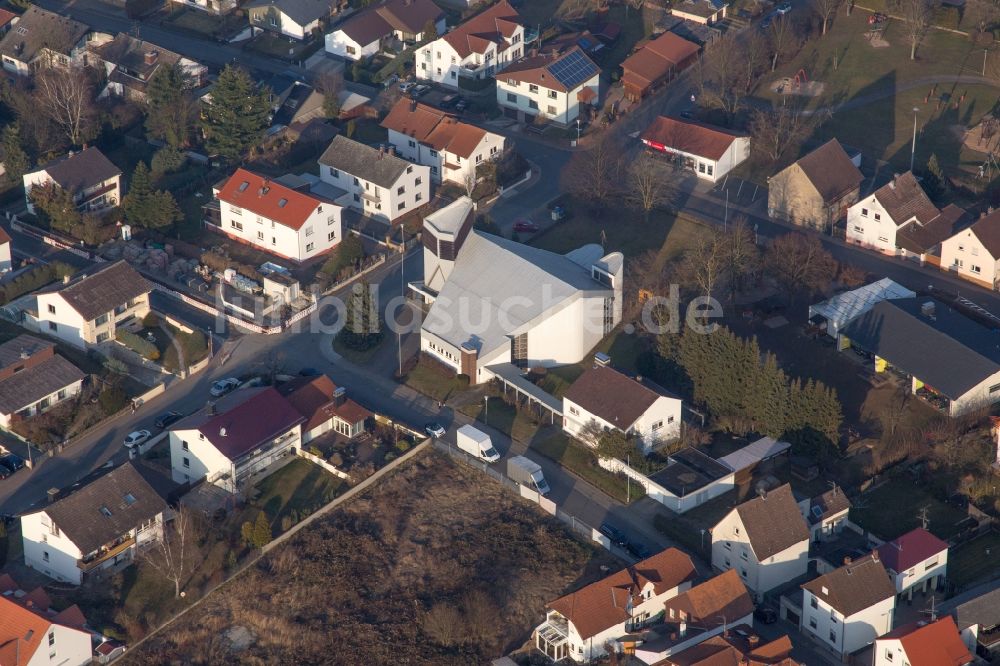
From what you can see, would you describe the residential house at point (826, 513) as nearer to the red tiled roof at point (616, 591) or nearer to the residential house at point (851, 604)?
the residential house at point (851, 604)

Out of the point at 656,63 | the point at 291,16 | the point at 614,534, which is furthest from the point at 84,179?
the point at 614,534

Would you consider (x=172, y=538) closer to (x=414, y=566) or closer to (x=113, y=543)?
(x=113, y=543)

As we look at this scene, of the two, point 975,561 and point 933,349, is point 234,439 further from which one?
point 933,349

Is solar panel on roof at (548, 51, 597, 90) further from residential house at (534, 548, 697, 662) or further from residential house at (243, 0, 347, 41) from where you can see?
residential house at (534, 548, 697, 662)

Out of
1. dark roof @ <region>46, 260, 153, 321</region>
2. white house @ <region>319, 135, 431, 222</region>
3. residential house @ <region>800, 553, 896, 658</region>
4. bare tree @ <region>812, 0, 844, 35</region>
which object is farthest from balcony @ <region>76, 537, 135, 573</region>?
bare tree @ <region>812, 0, 844, 35</region>

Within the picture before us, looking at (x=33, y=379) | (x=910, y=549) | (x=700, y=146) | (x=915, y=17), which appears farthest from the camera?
(x=915, y=17)

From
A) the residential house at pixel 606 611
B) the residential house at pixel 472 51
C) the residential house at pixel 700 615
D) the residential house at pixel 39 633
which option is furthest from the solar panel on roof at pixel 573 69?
the residential house at pixel 39 633

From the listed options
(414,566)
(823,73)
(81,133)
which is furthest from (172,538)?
(823,73)
